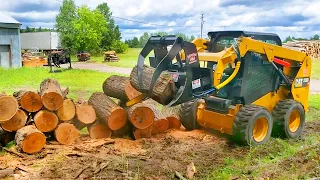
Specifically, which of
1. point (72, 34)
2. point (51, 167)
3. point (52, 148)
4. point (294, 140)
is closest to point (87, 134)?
point (52, 148)

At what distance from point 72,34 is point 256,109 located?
4890 cm

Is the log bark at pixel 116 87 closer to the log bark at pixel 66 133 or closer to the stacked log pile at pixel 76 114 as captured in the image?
the stacked log pile at pixel 76 114

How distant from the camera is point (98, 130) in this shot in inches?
310

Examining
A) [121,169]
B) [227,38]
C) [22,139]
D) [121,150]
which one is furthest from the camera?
[227,38]

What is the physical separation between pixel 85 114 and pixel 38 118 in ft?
3.37

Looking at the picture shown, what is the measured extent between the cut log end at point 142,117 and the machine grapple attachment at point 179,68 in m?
0.77

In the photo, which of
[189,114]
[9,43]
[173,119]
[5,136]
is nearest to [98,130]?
[5,136]

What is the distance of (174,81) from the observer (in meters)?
6.89

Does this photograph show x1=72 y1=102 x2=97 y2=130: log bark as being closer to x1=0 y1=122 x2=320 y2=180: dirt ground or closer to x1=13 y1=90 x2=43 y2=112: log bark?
x1=0 y1=122 x2=320 y2=180: dirt ground

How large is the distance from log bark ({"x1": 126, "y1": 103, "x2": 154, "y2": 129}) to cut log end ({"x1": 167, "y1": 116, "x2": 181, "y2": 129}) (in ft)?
3.66

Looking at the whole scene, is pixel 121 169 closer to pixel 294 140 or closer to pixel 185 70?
pixel 185 70

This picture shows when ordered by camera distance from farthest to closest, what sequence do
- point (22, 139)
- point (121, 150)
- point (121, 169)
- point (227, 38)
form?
point (227, 38) → point (121, 150) → point (22, 139) → point (121, 169)

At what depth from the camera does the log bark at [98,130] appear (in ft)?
25.7

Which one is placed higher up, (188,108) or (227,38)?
(227,38)
